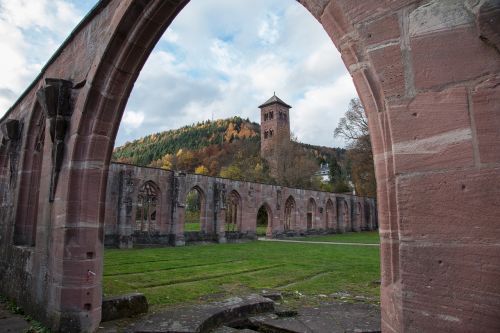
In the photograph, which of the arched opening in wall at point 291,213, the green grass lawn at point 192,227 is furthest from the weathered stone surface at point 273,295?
the green grass lawn at point 192,227

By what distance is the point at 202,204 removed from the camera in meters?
23.4

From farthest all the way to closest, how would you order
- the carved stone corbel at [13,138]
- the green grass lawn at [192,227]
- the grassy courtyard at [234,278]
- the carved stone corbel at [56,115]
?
the green grass lawn at [192,227]
the carved stone corbel at [13,138]
the grassy courtyard at [234,278]
the carved stone corbel at [56,115]

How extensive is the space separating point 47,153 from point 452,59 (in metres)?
5.06

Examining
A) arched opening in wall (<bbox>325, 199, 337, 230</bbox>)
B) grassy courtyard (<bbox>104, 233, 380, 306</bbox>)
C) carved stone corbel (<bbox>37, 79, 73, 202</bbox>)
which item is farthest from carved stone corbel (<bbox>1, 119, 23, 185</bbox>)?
arched opening in wall (<bbox>325, 199, 337, 230</bbox>)

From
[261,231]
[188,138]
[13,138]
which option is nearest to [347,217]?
[261,231]

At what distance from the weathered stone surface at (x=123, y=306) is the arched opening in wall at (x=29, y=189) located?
295 cm

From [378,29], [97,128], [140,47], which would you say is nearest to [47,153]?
[97,128]

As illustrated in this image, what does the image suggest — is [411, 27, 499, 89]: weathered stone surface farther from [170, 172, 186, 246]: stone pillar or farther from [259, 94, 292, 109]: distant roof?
[259, 94, 292, 109]: distant roof

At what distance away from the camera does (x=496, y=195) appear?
1.44 m

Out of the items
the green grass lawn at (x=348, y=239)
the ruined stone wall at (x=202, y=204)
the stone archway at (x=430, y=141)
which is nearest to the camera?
the stone archway at (x=430, y=141)

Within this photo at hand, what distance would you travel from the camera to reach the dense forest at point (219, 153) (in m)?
47.6

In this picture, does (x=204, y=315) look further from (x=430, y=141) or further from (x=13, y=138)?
(x=13, y=138)

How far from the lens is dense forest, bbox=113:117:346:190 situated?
4759cm

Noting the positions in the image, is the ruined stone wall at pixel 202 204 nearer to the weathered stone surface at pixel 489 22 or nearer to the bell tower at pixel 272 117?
the weathered stone surface at pixel 489 22
